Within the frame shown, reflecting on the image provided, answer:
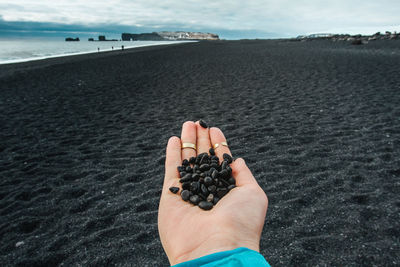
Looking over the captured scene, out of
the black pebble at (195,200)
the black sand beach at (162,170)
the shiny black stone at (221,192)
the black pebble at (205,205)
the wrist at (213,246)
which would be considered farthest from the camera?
the black sand beach at (162,170)

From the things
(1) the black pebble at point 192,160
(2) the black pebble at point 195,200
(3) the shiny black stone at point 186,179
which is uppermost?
(1) the black pebble at point 192,160

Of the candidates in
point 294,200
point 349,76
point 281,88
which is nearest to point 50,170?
point 294,200

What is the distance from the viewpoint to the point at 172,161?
3238 millimetres

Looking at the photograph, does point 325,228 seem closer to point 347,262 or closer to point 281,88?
point 347,262

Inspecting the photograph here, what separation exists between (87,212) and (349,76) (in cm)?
1481

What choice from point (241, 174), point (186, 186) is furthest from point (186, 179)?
point (241, 174)

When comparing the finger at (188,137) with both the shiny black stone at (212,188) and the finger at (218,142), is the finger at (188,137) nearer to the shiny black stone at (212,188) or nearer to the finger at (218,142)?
the finger at (218,142)

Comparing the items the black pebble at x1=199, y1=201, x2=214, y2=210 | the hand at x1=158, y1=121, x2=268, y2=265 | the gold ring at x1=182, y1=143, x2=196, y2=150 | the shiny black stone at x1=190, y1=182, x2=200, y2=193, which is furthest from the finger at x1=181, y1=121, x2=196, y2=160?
the black pebble at x1=199, y1=201, x2=214, y2=210

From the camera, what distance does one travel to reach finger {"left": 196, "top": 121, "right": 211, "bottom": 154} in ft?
12.2

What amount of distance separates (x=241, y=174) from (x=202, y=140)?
1.23m

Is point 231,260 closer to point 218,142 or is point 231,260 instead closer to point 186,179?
point 186,179

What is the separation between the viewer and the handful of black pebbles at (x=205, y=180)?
2.54 m

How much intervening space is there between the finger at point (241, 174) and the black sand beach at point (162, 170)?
42.4 inches

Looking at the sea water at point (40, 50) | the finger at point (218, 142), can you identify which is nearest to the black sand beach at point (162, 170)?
the finger at point (218, 142)
